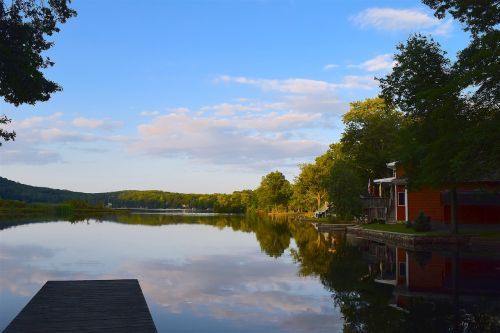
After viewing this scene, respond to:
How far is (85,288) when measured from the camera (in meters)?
13.9

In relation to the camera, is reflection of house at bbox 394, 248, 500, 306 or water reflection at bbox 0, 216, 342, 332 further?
reflection of house at bbox 394, 248, 500, 306

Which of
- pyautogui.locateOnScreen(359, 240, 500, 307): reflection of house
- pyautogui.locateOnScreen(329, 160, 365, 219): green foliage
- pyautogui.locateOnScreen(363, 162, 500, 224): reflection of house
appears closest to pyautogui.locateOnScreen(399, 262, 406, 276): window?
pyautogui.locateOnScreen(359, 240, 500, 307): reflection of house

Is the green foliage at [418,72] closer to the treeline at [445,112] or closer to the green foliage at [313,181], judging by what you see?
the treeline at [445,112]

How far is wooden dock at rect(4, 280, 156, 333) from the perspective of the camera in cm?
982

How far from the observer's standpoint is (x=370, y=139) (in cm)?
6519

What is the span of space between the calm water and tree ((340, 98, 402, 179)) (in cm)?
3569

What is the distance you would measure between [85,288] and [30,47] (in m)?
10.2

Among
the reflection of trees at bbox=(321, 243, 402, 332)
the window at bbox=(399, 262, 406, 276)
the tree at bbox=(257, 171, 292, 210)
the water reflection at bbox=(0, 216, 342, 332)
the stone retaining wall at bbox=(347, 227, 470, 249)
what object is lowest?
the water reflection at bbox=(0, 216, 342, 332)

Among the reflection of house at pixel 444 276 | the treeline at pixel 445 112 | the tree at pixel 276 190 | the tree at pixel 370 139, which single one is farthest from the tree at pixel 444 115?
the tree at pixel 276 190

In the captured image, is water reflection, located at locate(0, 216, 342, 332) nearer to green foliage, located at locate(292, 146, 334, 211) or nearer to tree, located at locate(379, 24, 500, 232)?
tree, located at locate(379, 24, 500, 232)

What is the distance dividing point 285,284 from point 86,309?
26.8 ft

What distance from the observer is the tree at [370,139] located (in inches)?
2517

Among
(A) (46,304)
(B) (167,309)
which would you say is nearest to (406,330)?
(B) (167,309)

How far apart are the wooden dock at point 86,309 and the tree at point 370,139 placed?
52464mm
